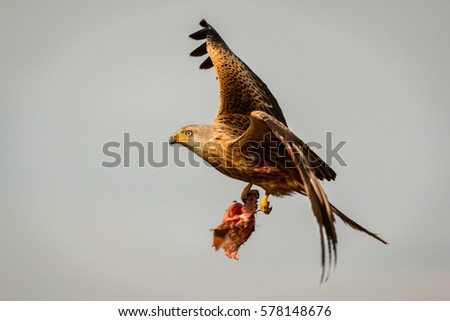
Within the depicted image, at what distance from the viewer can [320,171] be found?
868 cm

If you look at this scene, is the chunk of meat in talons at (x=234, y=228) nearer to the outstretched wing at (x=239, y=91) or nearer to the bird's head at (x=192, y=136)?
the bird's head at (x=192, y=136)

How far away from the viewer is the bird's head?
9617 millimetres

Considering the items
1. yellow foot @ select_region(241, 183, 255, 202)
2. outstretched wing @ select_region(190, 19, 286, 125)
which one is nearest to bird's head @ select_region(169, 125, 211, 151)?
outstretched wing @ select_region(190, 19, 286, 125)

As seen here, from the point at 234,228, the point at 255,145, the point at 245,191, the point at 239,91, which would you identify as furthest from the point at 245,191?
the point at 239,91

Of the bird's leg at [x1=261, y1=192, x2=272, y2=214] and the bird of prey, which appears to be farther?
Result: the bird's leg at [x1=261, y1=192, x2=272, y2=214]

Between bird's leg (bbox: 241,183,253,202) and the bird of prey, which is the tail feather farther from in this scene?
bird's leg (bbox: 241,183,253,202)

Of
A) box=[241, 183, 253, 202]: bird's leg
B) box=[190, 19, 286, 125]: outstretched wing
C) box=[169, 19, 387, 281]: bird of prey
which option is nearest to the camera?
box=[169, 19, 387, 281]: bird of prey

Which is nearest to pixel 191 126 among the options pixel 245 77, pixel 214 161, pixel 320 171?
pixel 214 161
